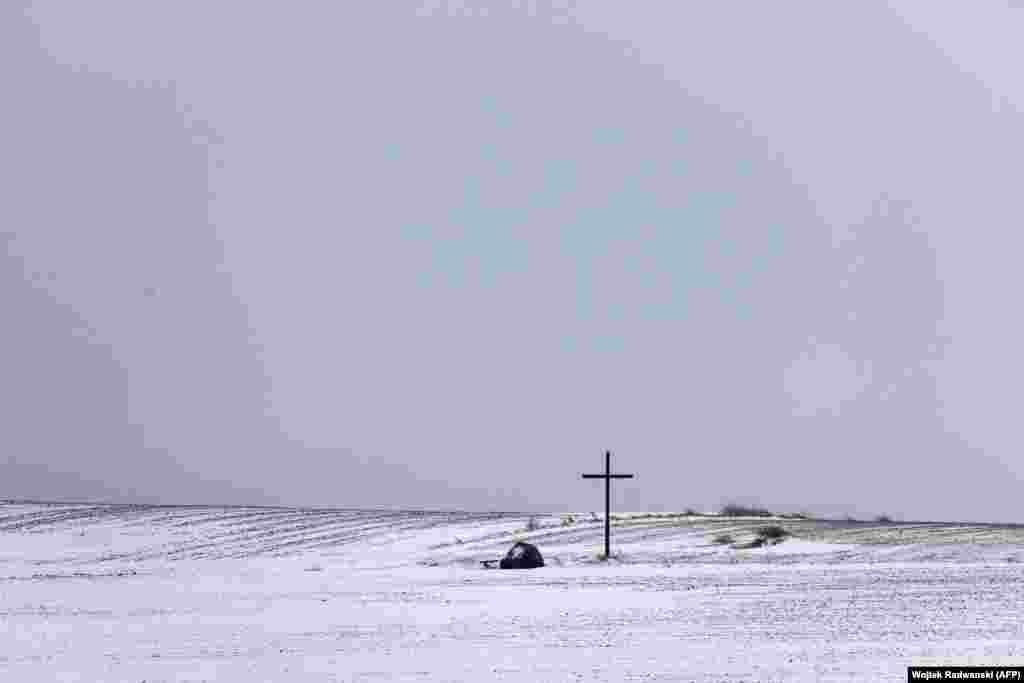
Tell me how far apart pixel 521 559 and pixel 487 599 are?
13.7m

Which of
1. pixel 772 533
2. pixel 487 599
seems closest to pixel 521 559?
pixel 487 599

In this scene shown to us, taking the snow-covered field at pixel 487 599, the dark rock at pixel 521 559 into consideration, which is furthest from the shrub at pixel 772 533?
the dark rock at pixel 521 559

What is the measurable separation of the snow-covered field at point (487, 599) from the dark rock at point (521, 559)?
696 millimetres

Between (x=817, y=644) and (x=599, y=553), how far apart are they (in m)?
31.8

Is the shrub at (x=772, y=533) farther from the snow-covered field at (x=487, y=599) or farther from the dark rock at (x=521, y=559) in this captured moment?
the dark rock at (x=521, y=559)

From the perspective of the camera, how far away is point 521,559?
55344 mm

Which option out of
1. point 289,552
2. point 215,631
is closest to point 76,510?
point 289,552

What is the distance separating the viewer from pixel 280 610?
126ft

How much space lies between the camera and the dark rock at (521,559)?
55312 mm

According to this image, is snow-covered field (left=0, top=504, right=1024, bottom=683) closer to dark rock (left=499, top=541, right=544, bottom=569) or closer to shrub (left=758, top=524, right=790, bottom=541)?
shrub (left=758, top=524, right=790, bottom=541)

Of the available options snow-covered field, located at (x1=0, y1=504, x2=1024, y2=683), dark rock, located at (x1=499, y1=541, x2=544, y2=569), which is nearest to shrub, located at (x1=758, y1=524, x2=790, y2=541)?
snow-covered field, located at (x1=0, y1=504, x2=1024, y2=683)

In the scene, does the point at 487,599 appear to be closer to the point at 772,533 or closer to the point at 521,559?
the point at 521,559

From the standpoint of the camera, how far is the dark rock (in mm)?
55312

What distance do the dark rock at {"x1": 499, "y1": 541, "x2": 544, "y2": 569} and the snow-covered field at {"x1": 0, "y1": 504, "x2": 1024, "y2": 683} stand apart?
27.4 inches
